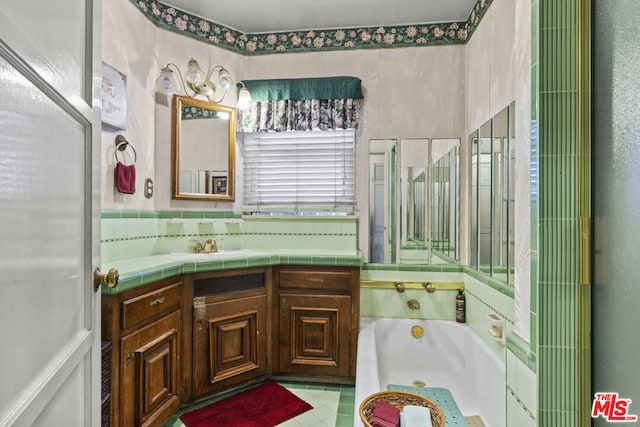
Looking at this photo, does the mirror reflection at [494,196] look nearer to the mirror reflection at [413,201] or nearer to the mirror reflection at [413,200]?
the mirror reflection at [413,201]

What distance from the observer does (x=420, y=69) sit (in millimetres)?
2742

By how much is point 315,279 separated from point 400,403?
1119mm

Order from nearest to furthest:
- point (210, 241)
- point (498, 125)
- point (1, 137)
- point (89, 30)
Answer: point (1, 137) → point (89, 30) → point (498, 125) → point (210, 241)

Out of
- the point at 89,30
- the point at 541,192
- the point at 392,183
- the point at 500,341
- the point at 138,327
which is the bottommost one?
the point at 500,341

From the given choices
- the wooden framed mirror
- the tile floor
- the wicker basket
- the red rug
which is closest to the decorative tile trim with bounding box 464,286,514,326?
the wicker basket

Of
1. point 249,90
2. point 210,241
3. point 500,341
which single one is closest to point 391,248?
point 500,341

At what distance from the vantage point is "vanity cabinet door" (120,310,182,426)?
166 cm

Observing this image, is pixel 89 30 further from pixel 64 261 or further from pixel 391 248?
pixel 391 248

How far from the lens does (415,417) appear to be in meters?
1.24

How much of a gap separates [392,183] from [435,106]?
0.69 m

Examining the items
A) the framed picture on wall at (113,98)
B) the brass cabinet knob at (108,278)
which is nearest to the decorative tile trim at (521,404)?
the brass cabinet knob at (108,278)

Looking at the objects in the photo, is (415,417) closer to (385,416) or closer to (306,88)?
(385,416)

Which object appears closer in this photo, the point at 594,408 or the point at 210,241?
the point at 594,408
